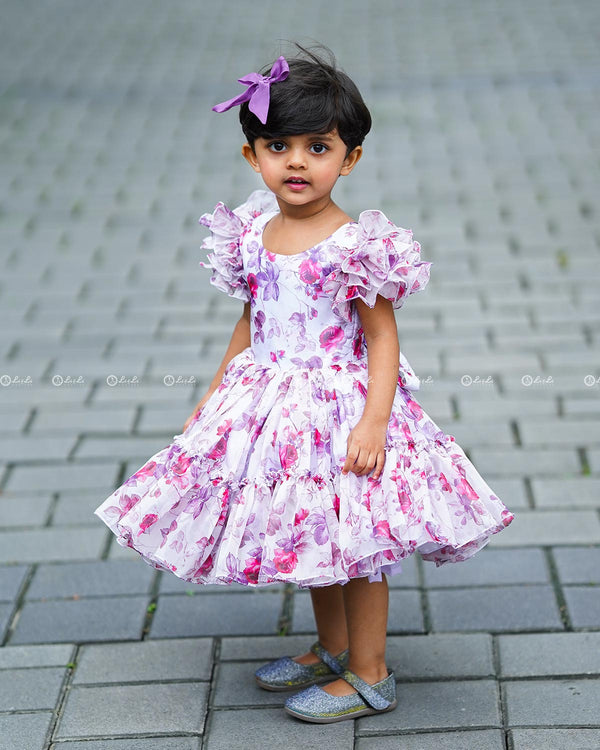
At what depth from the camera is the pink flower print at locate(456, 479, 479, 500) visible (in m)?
2.28

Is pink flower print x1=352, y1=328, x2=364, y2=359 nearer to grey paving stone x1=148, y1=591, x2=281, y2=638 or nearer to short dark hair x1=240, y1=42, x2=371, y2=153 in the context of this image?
short dark hair x1=240, y1=42, x2=371, y2=153

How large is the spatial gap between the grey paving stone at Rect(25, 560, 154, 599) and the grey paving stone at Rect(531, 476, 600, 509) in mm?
1223

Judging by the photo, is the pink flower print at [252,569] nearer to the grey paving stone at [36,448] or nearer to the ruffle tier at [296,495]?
the ruffle tier at [296,495]

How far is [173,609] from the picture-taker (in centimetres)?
288

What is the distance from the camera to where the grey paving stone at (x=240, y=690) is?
2494 millimetres

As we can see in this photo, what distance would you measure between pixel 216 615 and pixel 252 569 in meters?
0.72

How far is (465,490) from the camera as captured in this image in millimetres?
2281

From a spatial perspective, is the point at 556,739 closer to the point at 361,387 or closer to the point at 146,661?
the point at 361,387

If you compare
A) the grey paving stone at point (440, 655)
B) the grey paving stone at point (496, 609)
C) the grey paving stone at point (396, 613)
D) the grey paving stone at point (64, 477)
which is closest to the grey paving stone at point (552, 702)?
the grey paving stone at point (440, 655)

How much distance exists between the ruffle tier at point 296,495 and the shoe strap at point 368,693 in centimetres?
30

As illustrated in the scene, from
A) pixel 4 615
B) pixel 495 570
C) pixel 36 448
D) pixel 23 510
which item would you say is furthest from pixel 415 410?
pixel 36 448

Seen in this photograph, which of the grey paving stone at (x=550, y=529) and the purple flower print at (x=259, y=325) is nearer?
the purple flower print at (x=259, y=325)

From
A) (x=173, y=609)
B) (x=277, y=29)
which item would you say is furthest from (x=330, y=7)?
(x=173, y=609)

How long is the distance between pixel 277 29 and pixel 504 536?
8.30 meters
